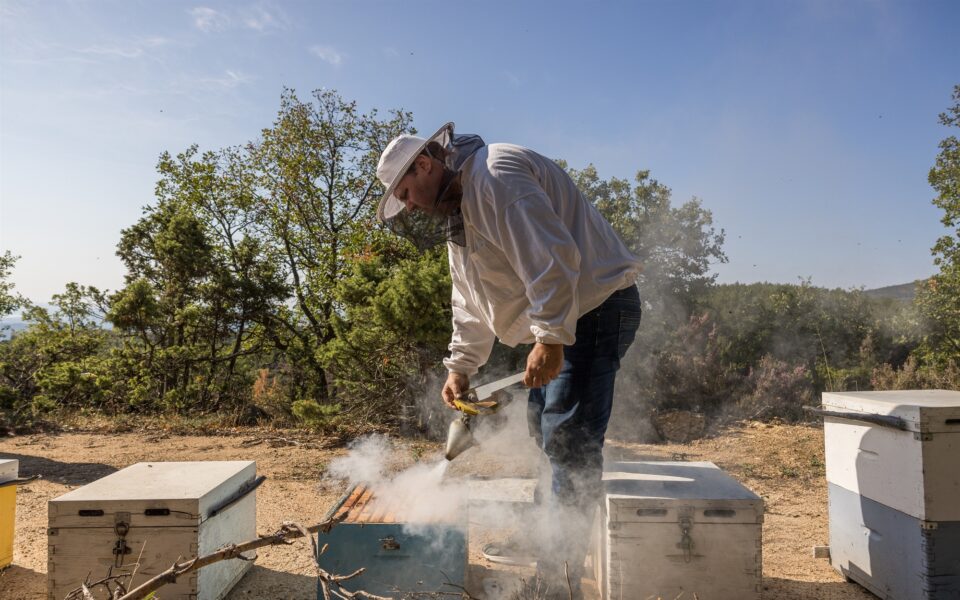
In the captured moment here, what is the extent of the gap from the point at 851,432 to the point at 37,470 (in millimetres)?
5515

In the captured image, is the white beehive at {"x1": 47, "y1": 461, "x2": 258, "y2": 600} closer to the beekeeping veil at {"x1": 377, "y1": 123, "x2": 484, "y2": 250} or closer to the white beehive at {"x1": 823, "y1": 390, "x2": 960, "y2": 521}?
the beekeeping veil at {"x1": 377, "y1": 123, "x2": 484, "y2": 250}

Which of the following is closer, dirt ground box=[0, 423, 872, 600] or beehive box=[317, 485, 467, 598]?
beehive box=[317, 485, 467, 598]

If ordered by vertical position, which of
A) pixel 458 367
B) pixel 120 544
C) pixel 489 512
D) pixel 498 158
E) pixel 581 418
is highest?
pixel 498 158

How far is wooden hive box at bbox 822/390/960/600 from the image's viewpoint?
197cm

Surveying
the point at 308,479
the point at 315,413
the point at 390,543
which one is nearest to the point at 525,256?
the point at 390,543

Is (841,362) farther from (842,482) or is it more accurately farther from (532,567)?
(532,567)

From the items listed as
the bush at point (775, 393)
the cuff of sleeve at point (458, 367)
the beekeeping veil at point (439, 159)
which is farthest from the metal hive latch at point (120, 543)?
the bush at point (775, 393)

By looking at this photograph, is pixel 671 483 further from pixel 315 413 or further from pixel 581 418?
pixel 315 413

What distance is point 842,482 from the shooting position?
8.07ft

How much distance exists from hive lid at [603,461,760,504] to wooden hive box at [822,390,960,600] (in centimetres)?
50

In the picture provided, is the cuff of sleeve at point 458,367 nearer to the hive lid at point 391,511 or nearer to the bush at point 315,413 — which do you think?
the hive lid at point 391,511

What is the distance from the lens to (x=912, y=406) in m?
2.01

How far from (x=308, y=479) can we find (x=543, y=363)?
3.10 m

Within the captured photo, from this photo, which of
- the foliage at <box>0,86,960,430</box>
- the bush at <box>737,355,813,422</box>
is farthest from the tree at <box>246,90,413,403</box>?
the bush at <box>737,355,813,422</box>
